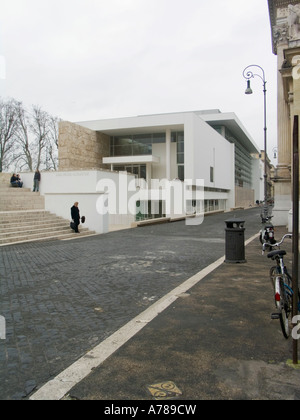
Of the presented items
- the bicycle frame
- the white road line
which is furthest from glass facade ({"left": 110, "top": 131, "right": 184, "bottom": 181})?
the bicycle frame

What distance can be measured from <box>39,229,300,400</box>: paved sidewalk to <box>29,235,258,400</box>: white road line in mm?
83

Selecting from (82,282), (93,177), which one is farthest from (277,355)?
(93,177)

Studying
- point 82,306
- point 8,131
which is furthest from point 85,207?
point 8,131

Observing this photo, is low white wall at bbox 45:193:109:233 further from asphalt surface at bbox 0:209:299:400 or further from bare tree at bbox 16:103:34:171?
bare tree at bbox 16:103:34:171

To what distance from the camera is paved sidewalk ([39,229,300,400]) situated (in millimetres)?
3051

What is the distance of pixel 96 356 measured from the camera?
382 cm

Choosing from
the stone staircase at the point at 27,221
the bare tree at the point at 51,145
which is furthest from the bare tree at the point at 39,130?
the stone staircase at the point at 27,221

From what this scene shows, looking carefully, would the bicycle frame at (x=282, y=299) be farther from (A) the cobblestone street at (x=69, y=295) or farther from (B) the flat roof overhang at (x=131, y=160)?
(B) the flat roof overhang at (x=131, y=160)

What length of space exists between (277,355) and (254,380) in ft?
2.16

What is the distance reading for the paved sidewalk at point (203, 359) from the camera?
3051 millimetres

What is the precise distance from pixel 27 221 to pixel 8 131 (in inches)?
1287

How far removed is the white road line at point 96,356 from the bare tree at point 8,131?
1699 inches

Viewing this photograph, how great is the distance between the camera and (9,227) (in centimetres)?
1567
